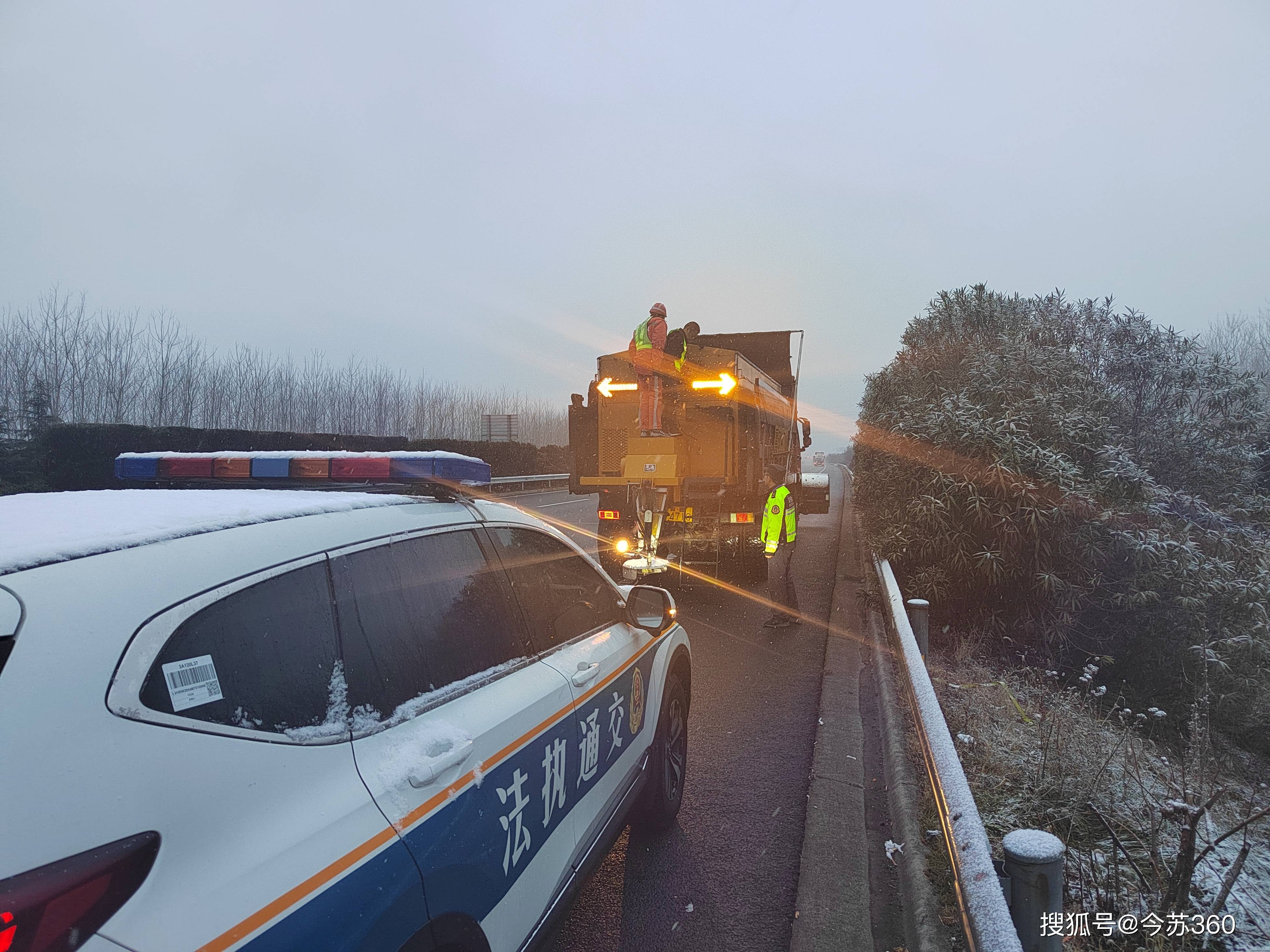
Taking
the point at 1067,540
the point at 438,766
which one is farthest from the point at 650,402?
the point at 438,766

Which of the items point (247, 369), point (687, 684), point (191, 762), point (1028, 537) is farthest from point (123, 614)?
point (247, 369)

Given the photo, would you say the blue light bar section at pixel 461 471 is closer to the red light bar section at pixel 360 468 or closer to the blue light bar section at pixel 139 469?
the red light bar section at pixel 360 468

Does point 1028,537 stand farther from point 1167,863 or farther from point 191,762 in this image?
point 191,762

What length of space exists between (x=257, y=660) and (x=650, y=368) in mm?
8369

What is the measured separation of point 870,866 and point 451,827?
2.65 meters

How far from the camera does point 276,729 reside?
58.0 inches

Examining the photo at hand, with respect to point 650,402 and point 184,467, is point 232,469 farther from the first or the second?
point 650,402

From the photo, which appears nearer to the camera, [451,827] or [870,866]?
[451,827]

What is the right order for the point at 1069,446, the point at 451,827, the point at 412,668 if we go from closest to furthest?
the point at 451,827 → the point at 412,668 → the point at 1069,446

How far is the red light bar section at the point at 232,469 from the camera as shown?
7.64 feet

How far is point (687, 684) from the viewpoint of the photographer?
13.8 ft

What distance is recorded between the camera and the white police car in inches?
42.9

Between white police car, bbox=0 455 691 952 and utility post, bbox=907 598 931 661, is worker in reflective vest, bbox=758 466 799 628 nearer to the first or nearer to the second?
utility post, bbox=907 598 931 661

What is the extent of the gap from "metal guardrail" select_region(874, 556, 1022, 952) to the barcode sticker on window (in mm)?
1801
